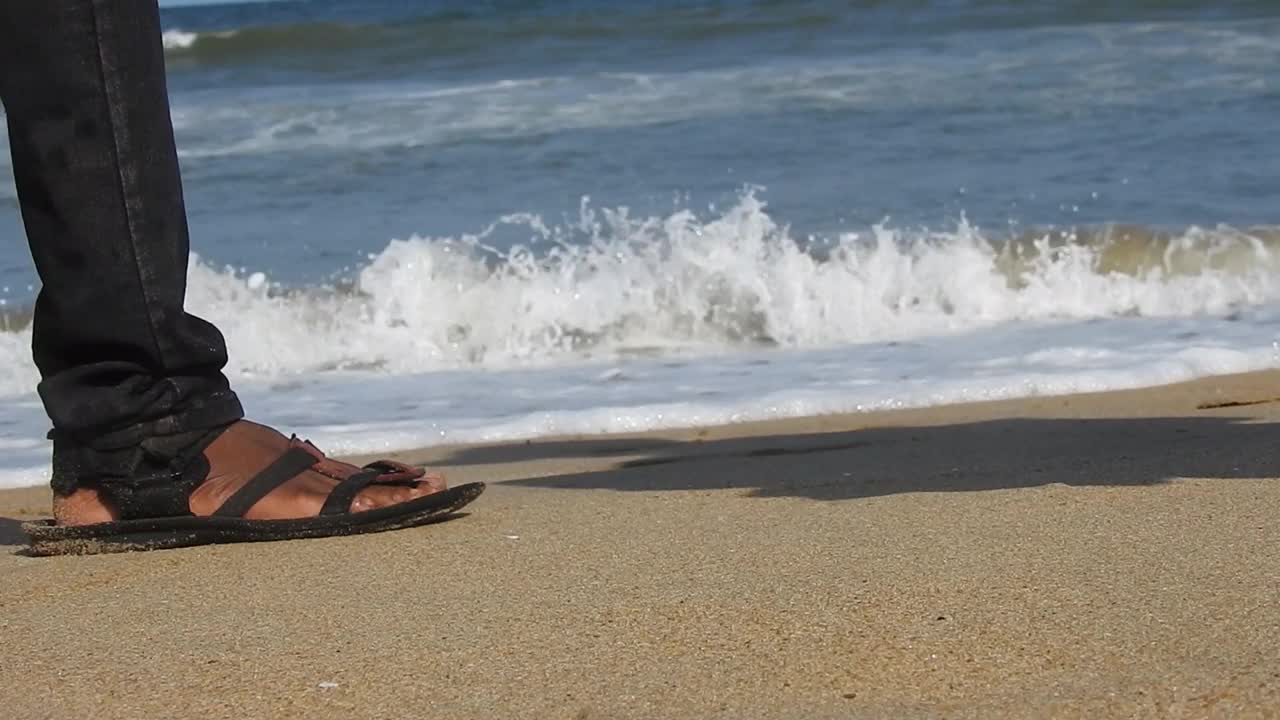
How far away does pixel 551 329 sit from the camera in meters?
5.66

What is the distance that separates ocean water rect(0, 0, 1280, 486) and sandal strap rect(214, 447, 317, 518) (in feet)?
6.17

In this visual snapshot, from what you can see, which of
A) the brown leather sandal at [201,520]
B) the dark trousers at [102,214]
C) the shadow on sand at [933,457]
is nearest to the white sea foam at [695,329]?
the shadow on sand at [933,457]

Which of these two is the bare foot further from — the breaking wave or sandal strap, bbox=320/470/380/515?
the breaking wave

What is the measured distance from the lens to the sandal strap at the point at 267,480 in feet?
7.39

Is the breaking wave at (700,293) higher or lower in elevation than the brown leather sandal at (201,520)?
higher

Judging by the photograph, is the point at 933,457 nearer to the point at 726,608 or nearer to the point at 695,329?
the point at 726,608

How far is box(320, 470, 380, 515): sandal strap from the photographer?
7.50 ft

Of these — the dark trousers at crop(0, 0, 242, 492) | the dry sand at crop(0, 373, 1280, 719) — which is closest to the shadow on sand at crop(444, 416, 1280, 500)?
the dry sand at crop(0, 373, 1280, 719)

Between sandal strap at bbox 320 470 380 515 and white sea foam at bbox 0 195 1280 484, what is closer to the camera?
sandal strap at bbox 320 470 380 515

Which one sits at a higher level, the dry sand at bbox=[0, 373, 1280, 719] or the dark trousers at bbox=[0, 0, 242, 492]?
the dark trousers at bbox=[0, 0, 242, 492]

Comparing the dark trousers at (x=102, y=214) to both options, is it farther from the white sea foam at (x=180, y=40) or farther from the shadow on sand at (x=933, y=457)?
the white sea foam at (x=180, y=40)

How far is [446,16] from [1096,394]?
1740cm

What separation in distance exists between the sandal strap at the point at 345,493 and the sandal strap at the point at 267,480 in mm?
56

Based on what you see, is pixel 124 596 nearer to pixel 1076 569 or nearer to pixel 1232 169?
pixel 1076 569
